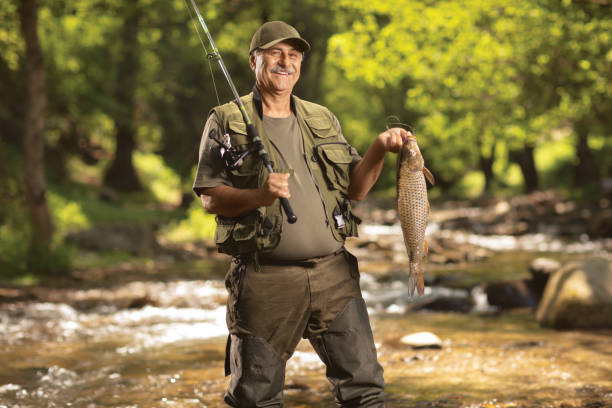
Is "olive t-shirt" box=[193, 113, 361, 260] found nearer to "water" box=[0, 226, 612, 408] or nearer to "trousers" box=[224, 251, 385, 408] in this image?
"trousers" box=[224, 251, 385, 408]

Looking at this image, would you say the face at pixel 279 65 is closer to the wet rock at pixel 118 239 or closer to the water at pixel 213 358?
the water at pixel 213 358

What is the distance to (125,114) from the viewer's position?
87.7ft

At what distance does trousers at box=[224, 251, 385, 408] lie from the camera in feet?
12.2

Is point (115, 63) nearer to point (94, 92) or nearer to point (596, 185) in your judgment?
point (94, 92)

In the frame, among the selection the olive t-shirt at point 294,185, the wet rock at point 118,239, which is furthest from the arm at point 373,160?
the wet rock at point 118,239

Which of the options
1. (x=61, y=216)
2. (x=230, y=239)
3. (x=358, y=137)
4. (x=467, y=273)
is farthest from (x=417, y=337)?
(x=358, y=137)

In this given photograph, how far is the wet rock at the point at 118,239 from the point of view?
19.1 m


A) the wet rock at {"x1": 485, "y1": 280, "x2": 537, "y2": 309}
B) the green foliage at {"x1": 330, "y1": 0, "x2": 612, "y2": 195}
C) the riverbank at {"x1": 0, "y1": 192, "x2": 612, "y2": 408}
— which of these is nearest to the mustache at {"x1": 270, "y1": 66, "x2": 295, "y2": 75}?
the riverbank at {"x1": 0, "y1": 192, "x2": 612, "y2": 408}

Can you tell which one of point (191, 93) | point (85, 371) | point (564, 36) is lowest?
point (85, 371)

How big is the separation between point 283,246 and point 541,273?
31.6ft

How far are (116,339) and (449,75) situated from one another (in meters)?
12.1

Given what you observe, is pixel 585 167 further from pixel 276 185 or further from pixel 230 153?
pixel 276 185

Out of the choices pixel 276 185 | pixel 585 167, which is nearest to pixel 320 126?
pixel 276 185

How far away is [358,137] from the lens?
47.6 m
